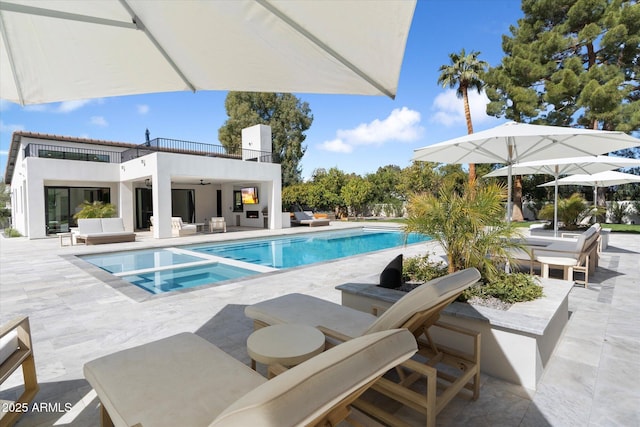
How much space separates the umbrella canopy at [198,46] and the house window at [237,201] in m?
19.0

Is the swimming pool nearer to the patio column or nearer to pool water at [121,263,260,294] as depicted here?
pool water at [121,263,260,294]

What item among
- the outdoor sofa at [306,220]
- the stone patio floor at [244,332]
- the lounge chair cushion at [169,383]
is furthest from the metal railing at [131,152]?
the lounge chair cushion at [169,383]

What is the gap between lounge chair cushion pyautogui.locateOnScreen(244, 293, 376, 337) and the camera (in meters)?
2.93

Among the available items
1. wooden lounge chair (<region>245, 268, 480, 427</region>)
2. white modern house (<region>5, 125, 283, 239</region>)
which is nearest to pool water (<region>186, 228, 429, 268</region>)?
white modern house (<region>5, 125, 283, 239</region>)

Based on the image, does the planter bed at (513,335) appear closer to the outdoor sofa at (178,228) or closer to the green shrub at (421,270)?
the green shrub at (421,270)

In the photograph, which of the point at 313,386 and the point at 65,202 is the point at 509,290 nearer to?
the point at 313,386

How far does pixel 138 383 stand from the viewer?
199 cm

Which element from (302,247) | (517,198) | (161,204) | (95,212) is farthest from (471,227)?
(517,198)

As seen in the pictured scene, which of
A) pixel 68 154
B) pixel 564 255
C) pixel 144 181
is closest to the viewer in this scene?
pixel 564 255

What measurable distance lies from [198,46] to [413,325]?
282cm

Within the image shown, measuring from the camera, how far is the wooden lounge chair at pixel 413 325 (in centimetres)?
222

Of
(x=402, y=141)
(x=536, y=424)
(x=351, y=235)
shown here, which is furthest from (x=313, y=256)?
(x=402, y=141)

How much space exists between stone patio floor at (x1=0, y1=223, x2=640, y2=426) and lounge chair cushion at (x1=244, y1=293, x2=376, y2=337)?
1.78 feet

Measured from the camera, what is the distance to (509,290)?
3.72 metres
